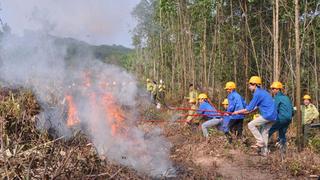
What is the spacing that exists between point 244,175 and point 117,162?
2473 mm

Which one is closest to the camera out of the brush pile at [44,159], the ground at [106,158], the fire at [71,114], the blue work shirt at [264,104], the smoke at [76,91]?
the brush pile at [44,159]

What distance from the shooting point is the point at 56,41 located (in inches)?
361

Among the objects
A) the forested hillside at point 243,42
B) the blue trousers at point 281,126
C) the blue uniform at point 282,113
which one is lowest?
Result: the blue trousers at point 281,126

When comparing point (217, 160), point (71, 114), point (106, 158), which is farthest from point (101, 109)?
point (217, 160)

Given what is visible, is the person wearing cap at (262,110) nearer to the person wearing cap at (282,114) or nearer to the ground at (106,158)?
the person wearing cap at (282,114)

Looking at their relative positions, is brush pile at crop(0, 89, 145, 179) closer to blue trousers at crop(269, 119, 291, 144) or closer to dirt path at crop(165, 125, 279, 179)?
dirt path at crop(165, 125, 279, 179)

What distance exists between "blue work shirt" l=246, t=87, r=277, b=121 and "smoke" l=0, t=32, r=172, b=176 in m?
2.39

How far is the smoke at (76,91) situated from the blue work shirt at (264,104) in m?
2.39

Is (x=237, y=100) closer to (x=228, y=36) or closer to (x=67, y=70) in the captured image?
(x=67, y=70)

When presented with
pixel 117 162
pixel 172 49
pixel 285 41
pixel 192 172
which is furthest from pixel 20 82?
pixel 172 49

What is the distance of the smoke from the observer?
335 inches

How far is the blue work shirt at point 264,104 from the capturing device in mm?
9227

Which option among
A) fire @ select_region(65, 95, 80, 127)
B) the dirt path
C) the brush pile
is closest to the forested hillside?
the dirt path

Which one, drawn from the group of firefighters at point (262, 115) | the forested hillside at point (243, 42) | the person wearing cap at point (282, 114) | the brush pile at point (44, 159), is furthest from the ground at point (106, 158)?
the forested hillside at point (243, 42)
